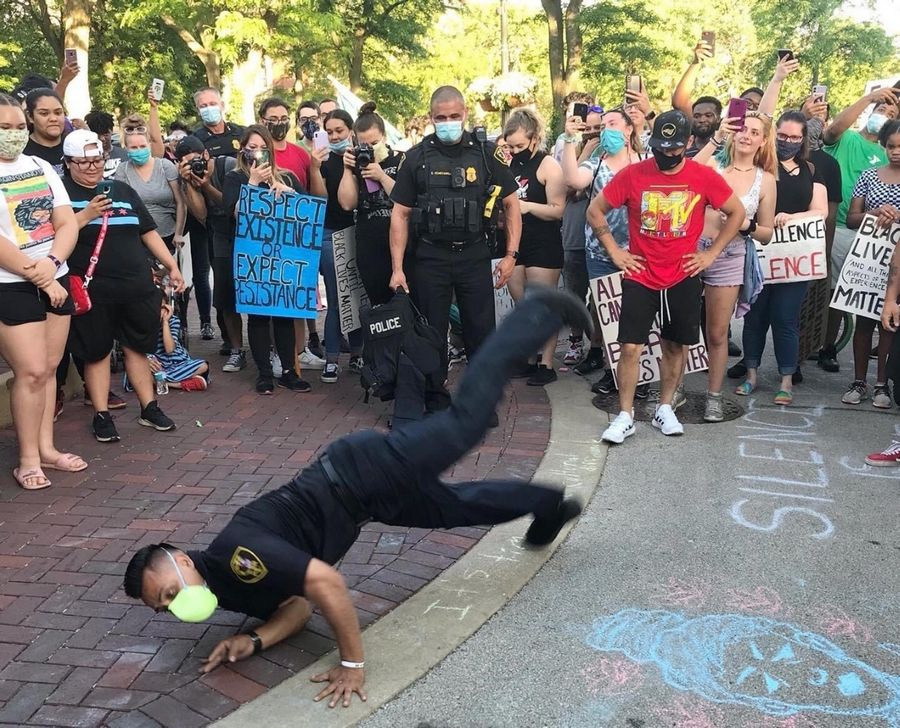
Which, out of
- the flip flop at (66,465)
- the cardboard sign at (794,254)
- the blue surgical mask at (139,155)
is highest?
the blue surgical mask at (139,155)

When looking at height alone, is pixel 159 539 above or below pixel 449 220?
below

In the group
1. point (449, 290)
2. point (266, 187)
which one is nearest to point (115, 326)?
point (266, 187)

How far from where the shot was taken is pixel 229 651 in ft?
9.40

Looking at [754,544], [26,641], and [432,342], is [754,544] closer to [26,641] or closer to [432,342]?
[432,342]

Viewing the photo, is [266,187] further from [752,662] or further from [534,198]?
[752,662]

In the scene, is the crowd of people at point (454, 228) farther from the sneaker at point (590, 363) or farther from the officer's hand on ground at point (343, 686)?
the officer's hand on ground at point (343, 686)

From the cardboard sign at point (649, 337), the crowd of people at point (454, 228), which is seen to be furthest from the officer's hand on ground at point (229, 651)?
the cardboard sign at point (649, 337)

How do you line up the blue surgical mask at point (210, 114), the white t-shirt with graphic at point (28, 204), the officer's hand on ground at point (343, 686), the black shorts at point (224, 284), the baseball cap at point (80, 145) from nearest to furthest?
1. the officer's hand on ground at point (343, 686)
2. the white t-shirt with graphic at point (28, 204)
3. the baseball cap at point (80, 145)
4. the black shorts at point (224, 284)
5. the blue surgical mask at point (210, 114)

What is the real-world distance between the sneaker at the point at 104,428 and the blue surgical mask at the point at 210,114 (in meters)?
3.24

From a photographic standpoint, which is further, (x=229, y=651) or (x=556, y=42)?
(x=556, y=42)

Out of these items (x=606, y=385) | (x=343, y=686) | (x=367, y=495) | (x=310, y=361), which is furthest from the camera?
(x=310, y=361)

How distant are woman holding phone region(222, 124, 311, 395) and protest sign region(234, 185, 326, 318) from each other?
0.12 m

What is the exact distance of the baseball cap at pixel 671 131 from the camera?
183 inches

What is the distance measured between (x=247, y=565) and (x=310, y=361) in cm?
446
